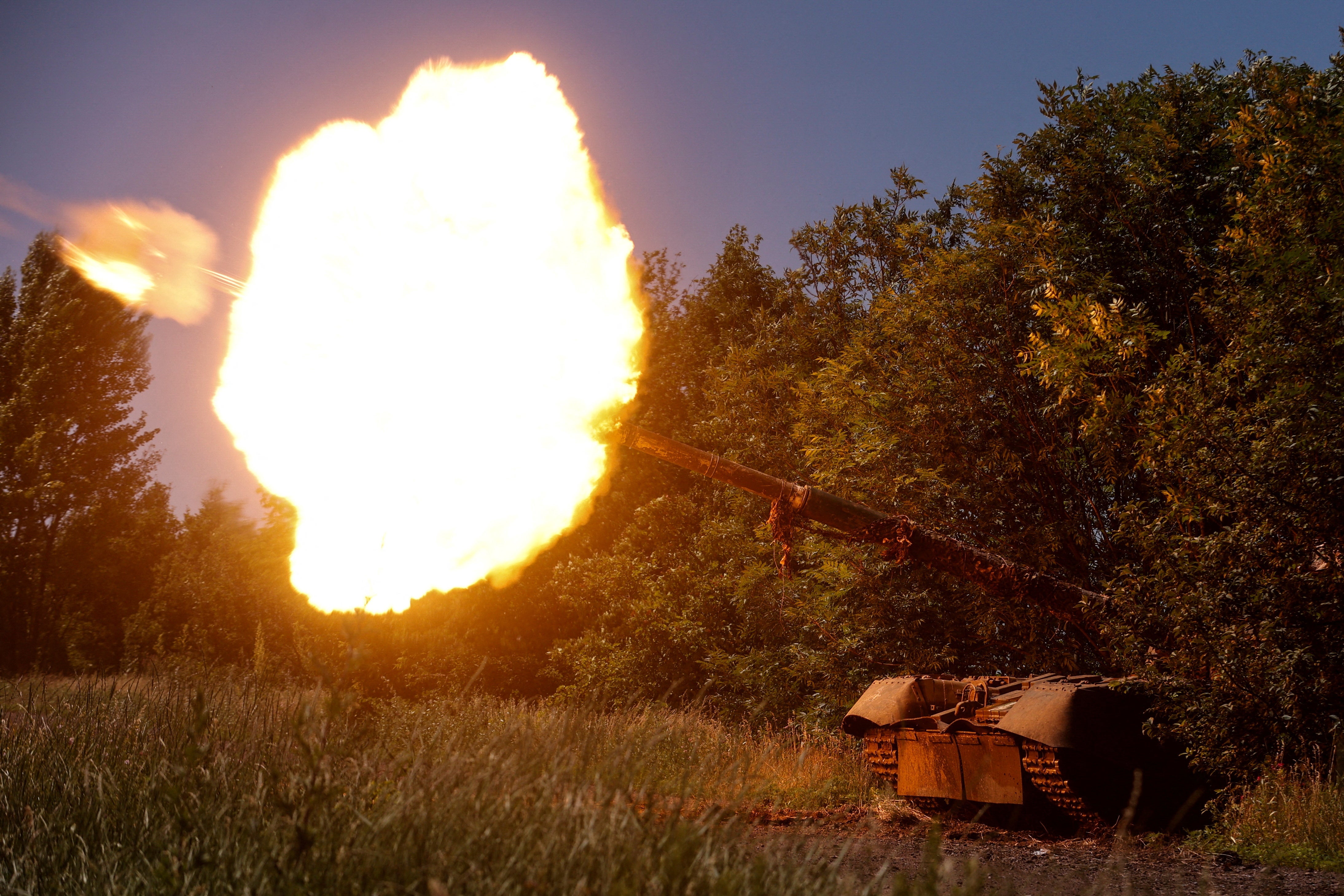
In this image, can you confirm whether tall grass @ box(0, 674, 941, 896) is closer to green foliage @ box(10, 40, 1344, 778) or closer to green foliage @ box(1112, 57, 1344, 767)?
green foliage @ box(10, 40, 1344, 778)

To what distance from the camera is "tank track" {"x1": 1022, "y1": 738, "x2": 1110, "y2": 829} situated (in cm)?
767

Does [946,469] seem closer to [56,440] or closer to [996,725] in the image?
[996,725]

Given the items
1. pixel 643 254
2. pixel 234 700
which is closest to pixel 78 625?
pixel 643 254

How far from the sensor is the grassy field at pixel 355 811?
3.21 meters

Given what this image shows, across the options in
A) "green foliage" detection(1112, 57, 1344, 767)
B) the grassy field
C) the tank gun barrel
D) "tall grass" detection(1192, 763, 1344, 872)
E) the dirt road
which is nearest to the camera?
the grassy field

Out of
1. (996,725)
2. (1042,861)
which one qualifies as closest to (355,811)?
(1042,861)

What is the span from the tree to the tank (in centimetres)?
2663

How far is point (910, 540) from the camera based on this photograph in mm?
9180

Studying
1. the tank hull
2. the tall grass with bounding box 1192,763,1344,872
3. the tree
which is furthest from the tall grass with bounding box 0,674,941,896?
the tree

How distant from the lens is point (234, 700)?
6371mm

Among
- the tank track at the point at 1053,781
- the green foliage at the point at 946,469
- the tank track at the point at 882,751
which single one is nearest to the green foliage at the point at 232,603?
the green foliage at the point at 946,469

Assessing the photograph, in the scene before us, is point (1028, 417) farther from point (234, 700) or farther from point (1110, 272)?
point (234, 700)

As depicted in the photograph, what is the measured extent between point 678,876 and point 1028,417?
13.7 metres

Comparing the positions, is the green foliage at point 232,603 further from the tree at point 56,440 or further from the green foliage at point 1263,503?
the green foliage at point 1263,503
